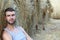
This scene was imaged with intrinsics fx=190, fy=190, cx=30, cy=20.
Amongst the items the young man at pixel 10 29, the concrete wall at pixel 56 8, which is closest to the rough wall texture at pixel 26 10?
the young man at pixel 10 29

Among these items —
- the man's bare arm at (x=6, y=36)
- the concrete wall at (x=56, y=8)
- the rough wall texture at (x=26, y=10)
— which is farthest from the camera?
the concrete wall at (x=56, y=8)

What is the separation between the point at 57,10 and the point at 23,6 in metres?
6.33

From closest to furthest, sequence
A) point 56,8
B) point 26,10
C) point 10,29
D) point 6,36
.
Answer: point 6,36 < point 10,29 < point 26,10 < point 56,8

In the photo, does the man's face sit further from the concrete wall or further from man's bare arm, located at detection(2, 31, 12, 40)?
the concrete wall

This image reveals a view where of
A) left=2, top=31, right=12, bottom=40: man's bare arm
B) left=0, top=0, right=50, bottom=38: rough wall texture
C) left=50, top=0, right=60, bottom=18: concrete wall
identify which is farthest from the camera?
left=50, top=0, right=60, bottom=18: concrete wall

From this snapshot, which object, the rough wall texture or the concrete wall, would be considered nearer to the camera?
the rough wall texture

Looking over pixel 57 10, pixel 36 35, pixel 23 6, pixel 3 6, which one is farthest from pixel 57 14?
pixel 3 6

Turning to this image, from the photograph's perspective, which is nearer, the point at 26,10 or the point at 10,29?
the point at 10,29

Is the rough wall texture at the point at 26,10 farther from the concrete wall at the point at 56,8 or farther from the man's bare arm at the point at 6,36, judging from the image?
the concrete wall at the point at 56,8

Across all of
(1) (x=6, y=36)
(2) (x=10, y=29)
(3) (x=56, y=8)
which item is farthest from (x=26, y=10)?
(3) (x=56, y=8)

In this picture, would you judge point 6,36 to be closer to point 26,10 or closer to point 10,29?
point 10,29

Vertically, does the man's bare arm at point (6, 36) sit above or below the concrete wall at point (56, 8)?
above

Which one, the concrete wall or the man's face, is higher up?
the man's face

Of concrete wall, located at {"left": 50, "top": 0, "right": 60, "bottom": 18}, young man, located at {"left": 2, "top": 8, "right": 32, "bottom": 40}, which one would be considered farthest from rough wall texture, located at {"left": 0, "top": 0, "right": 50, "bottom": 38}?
concrete wall, located at {"left": 50, "top": 0, "right": 60, "bottom": 18}
